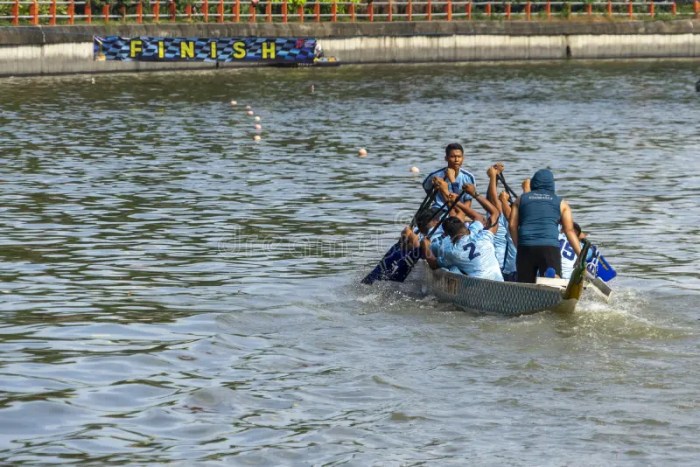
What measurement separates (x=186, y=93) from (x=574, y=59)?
1036 inches

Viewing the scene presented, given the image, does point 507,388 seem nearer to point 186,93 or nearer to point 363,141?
point 363,141

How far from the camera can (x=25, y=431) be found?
10.8 meters

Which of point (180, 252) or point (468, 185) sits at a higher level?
point (468, 185)

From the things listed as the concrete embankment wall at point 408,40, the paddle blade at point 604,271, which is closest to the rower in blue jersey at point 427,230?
the paddle blade at point 604,271

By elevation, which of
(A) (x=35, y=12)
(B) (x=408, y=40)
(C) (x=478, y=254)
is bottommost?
(C) (x=478, y=254)

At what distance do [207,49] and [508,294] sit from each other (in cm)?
4363

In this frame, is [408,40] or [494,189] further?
[408,40]

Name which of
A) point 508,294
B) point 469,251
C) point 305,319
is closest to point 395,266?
point 469,251

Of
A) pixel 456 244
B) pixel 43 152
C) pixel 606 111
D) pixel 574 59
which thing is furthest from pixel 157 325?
pixel 574 59

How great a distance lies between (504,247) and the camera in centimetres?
1609

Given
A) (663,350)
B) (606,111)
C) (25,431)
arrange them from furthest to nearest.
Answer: (606,111), (663,350), (25,431)

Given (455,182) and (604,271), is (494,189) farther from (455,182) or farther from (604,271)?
(604,271)

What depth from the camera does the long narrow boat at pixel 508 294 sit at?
13.9 m

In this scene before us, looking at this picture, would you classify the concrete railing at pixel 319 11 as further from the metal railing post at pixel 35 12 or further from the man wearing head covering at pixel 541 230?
the man wearing head covering at pixel 541 230
